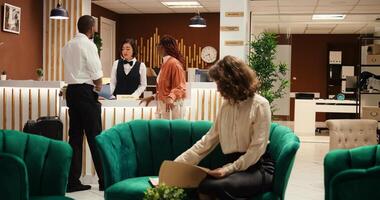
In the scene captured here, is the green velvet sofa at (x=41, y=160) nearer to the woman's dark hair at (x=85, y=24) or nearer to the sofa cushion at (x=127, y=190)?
the sofa cushion at (x=127, y=190)

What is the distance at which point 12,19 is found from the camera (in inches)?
334

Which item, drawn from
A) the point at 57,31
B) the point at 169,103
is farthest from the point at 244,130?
the point at 57,31

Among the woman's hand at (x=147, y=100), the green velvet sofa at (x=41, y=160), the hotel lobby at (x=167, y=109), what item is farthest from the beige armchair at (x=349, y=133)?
the green velvet sofa at (x=41, y=160)

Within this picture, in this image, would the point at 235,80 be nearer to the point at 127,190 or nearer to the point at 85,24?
the point at 127,190

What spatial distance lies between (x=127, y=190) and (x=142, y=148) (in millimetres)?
599

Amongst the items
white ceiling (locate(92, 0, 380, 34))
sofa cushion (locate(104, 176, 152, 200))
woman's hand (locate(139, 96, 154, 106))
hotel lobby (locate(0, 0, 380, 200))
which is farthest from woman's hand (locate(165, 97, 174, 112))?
white ceiling (locate(92, 0, 380, 34))

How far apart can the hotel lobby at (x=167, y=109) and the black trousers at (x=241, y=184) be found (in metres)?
0.02

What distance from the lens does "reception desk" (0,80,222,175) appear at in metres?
5.61

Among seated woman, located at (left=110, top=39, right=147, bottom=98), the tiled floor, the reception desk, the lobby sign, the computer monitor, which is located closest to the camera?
the tiled floor

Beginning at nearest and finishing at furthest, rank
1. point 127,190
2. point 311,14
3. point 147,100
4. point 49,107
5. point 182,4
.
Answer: point 127,190, point 147,100, point 49,107, point 182,4, point 311,14

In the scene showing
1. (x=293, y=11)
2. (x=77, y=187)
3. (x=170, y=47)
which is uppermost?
(x=293, y=11)

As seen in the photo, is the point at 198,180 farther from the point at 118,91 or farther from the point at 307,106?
the point at 307,106

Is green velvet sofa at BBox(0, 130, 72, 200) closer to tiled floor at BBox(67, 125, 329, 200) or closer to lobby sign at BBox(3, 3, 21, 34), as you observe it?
tiled floor at BBox(67, 125, 329, 200)

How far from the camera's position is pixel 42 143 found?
320 cm
